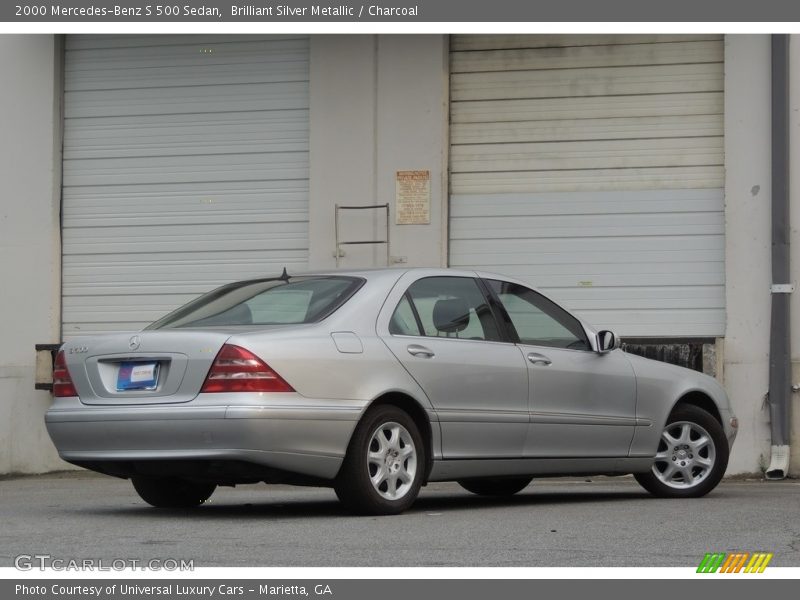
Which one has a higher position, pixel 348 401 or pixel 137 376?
pixel 137 376

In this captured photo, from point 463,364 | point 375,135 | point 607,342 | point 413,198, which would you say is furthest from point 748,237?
point 463,364

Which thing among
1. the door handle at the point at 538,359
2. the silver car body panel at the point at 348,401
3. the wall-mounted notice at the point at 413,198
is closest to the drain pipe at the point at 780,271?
the wall-mounted notice at the point at 413,198

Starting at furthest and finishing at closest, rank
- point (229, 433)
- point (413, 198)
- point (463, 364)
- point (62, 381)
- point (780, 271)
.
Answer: point (413, 198)
point (780, 271)
point (463, 364)
point (62, 381)
point (229, 433)

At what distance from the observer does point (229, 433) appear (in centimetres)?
791

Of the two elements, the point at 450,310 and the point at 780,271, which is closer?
the point at 450,310

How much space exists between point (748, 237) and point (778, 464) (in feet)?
7.45

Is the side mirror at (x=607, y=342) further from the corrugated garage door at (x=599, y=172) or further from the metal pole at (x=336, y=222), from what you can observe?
the metal pole at (x=336, y=222)

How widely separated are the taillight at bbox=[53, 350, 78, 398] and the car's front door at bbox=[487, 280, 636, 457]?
272cm

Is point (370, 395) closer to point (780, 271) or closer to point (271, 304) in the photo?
point (271, 304)

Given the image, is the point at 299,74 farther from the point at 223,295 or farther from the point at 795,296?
the point at 223,295

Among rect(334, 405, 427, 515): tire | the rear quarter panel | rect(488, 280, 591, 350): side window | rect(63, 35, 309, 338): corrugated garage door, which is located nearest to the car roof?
rect(488, 280, 591, 350): side window

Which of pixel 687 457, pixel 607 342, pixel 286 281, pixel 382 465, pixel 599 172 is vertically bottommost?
pixel 687 457

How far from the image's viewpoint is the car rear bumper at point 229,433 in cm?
792

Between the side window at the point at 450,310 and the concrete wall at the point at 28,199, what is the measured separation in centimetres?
829
